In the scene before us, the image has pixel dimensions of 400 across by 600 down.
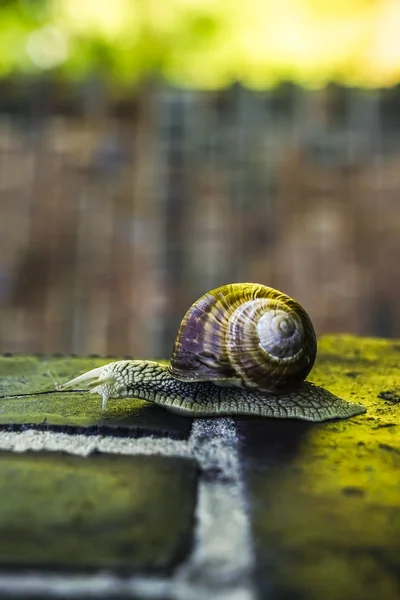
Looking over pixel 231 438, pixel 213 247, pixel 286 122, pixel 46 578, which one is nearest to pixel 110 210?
pixel 213 247

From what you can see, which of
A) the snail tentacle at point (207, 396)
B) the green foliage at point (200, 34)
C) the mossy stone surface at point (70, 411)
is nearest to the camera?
the mossy stone surface at point (70, 411)

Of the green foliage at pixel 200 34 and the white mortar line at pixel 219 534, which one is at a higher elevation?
the green foliage at pixel 200 34

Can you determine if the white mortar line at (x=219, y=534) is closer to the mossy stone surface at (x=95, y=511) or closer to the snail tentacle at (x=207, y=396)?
the mossy stone surface at (x=95, y=511)

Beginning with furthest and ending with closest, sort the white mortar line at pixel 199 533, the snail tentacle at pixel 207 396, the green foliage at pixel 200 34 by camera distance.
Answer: the green foliage at pixel 200 34
the snail tentacle at pixel 207 396
the white mortar line at pixel 199 533

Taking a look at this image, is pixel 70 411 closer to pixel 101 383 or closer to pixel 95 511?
pixel 101 383

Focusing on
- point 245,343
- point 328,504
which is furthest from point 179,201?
point 328,504

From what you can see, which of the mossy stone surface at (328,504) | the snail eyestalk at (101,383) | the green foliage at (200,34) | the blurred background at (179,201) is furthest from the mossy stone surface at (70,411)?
the green foliage at (200,34)

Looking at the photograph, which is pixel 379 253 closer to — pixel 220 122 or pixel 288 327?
pixel 220 122

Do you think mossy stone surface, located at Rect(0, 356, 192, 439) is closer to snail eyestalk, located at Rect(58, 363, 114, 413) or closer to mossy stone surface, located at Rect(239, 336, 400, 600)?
snail eyestalk, located at Rect(58, 363, 114, 413)
